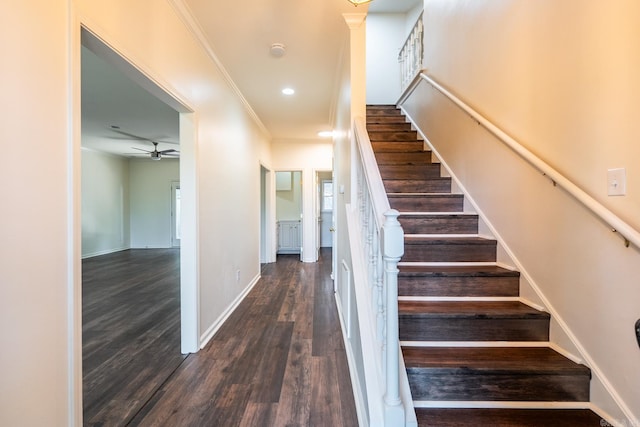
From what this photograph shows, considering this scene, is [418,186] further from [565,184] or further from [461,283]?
[565,184]

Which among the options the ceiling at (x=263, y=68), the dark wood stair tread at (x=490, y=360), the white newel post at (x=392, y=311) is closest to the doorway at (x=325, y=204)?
the ceiling at (x=263, y=68)

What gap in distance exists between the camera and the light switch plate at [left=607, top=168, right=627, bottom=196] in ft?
3.84

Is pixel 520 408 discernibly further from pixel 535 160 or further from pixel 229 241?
pixel 229 241

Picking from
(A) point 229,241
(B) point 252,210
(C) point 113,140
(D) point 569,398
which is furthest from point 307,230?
(D) point 569,398

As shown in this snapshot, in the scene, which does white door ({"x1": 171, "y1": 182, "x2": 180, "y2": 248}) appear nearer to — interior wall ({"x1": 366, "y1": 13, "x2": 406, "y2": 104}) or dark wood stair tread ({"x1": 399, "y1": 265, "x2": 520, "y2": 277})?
interior wall ({"x1": 366, "y1": 13, "x2": 406, "y2": 104})

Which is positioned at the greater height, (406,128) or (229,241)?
(406,128)

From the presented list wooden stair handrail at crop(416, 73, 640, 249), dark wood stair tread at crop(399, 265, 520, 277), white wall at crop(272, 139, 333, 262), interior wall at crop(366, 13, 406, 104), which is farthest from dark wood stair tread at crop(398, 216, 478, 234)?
interior wall at crop(366, 13, 406, 104)

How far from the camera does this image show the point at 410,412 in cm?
119

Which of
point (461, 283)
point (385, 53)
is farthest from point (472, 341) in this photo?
point (385, 53)

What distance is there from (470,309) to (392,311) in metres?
0.80

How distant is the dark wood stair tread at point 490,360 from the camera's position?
132 cm

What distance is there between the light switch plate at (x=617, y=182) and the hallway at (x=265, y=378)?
5.58 ft

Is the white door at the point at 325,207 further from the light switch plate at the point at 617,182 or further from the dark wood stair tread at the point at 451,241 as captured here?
the light switch plate at the point at 617,182

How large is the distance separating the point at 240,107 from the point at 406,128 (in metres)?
2.20
